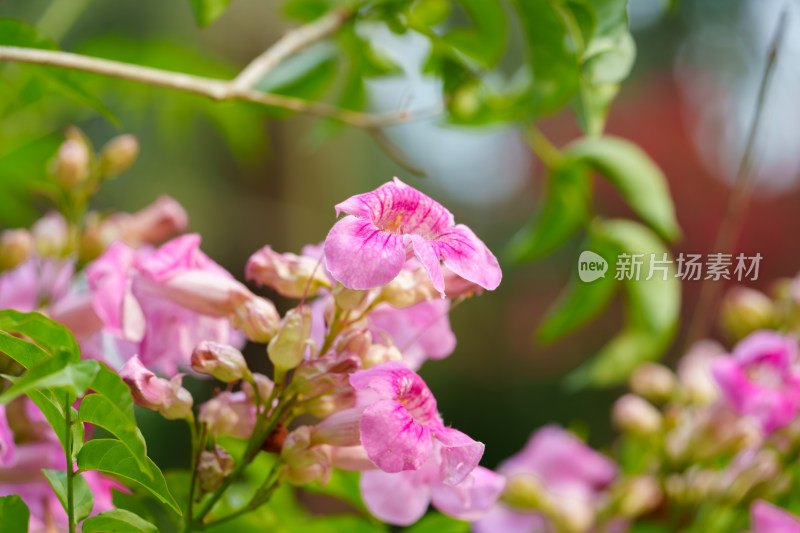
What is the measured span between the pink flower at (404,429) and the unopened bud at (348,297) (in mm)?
48

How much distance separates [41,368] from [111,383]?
0.03 metres

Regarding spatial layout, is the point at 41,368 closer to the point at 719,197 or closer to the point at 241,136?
the point at 241,136

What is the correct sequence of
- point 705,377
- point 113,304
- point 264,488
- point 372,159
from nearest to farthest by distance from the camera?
point 264,488 → point 113,304 → point 705,377 → point 372,159

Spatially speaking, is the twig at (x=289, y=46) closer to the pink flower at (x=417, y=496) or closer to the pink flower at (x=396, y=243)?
the pink flower at (x=396, y=243)

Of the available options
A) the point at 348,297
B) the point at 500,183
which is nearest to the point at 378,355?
the point at 348,297

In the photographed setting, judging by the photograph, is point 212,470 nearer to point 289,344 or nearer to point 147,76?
point 289,344

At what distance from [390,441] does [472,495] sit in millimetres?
151

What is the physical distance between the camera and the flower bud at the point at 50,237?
80 cm

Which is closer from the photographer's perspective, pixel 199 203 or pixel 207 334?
pixel 207 334

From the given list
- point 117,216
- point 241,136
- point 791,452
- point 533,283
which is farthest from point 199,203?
point 791,452

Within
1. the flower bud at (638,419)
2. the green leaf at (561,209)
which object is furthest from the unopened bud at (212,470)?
the flower bud at (638,419)

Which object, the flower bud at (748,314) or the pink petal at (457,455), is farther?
the flower bud at (748,314)

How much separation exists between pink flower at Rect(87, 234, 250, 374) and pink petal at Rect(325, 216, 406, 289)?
153mm

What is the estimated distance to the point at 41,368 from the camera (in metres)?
0.33
